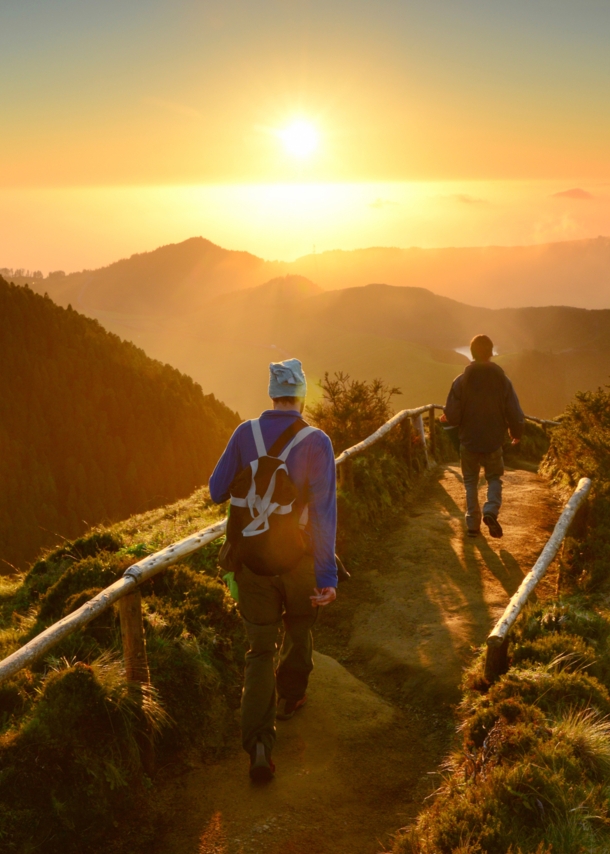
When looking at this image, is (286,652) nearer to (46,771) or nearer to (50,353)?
(46,771)

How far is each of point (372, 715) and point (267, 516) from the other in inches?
75.3

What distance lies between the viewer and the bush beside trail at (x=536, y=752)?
2949mm

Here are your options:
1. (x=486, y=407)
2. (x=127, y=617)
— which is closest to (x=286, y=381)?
(x=127, y=617)

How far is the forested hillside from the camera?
11275 centimetres

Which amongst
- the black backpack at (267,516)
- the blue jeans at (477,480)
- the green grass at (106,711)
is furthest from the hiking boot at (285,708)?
the blue jeans at (477,480)

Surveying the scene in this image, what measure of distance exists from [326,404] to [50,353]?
12749cm

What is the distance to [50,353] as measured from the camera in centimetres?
12912

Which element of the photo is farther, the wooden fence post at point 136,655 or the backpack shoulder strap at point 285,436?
the wooden fence post at point 136,655

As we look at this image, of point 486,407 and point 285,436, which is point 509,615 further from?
point 486,407

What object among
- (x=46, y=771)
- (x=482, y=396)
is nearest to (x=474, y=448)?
(x=482, y=396)

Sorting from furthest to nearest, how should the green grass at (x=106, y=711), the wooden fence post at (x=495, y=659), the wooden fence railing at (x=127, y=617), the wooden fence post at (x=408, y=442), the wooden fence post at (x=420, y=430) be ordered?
the wooden fence post at (x=420, y=430) < the wooden fence post at (x=408, y=442) < the wooden fence post at (x=495, y=659) < the green grass at (x=106, y=711) < the wooden fence railing at (x=127, y=617)

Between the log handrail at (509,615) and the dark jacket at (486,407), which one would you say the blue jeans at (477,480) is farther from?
the log handrail at (509,615)

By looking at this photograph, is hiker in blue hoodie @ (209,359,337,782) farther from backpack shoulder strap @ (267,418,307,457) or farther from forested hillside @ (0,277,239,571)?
forested hillside @ (0,277,239,571)

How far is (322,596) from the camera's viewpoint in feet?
12.7
